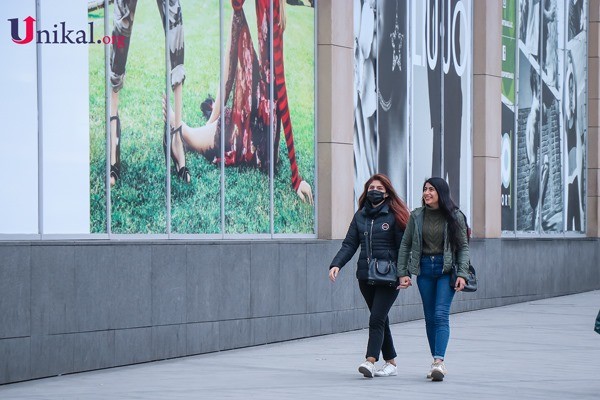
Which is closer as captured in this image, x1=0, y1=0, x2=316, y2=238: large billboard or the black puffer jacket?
the black puffer jacket

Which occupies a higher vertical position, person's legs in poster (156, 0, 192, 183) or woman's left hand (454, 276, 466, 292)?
person's legs in poster (156, 0, 192, 183)

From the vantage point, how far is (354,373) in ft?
39.3

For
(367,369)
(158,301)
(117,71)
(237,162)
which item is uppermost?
(117,71)

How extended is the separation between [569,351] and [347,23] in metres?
5.37

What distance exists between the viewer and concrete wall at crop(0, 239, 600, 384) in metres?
11.5

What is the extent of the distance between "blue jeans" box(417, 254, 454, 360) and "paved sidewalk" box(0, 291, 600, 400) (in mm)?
349

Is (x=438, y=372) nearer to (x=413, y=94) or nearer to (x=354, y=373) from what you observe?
(x=354, y=373)

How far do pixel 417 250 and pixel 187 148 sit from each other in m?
3.92

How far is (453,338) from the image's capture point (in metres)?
15.7

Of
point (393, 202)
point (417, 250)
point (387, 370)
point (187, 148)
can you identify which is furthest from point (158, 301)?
point (417, 250)

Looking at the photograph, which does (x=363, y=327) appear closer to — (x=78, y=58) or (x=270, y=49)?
(x=270, y=49)

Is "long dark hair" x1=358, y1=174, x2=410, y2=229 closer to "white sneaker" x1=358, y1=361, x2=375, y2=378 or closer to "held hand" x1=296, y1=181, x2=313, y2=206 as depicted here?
"white sneaker" x1=358, y1=361, x2=375, y2=378

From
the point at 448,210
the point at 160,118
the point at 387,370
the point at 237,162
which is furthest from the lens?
the point at 237,162

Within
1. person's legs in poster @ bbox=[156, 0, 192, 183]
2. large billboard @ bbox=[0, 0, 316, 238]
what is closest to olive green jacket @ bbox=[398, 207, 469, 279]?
large billboard @ bbox=[0, 0, 316, 238]
